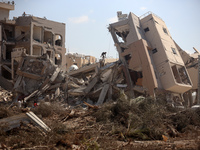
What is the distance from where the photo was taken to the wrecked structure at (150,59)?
15697mm

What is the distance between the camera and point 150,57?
1675 centimetres

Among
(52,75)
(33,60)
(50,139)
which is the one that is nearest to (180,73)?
(52,75)

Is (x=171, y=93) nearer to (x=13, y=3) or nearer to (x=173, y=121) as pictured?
(x=173, y=121)

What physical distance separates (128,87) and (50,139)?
11.5 meters

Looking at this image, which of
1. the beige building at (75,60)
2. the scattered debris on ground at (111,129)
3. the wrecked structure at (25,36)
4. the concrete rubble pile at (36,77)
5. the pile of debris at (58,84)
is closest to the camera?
the scattered debris on ground at (111,129)

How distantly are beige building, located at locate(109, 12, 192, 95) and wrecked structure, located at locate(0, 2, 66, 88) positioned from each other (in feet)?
51.0

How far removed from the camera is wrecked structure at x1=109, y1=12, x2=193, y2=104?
15.7 metres

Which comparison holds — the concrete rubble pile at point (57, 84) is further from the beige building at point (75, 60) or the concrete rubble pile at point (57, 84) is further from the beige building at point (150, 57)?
the beige building at point (75, 60)

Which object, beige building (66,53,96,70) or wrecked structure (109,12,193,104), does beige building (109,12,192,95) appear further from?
beige building (66,53,96,70)

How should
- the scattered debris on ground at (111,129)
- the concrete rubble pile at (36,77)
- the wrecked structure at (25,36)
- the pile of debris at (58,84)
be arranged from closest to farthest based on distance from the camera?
the scattered debris on ground at (111,129)
the pile of debris at (58,84)
the concrete rubble pile at (36,77)
the wrecked structure at (25,36)

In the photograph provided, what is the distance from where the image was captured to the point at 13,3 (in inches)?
1298

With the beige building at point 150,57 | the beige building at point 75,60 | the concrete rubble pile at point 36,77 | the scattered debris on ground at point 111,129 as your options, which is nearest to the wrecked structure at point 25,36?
the beige building at point 75,60

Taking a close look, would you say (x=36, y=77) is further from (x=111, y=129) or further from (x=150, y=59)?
(x=111, y=129)

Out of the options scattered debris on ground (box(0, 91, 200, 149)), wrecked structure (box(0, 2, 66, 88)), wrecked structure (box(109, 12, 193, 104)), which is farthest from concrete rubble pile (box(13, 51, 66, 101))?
wrecked structure (box(0, 2, 66, 88))
